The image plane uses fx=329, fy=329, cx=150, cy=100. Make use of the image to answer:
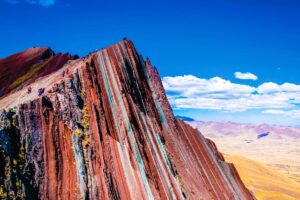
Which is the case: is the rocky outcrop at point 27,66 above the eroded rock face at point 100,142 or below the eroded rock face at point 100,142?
above

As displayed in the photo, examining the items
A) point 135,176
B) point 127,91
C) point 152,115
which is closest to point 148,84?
point 152,115

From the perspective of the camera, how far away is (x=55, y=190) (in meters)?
14.8

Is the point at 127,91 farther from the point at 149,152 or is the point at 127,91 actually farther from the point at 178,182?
the point at 178,182

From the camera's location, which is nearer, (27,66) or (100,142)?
(100,142)

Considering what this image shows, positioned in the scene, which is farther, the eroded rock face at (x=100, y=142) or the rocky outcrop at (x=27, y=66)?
the rocky outcrop at (x=27, y=66)

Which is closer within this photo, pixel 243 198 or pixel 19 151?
pixel 19 151

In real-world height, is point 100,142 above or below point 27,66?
below

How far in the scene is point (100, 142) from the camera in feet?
59.2

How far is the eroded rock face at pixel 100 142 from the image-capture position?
48.0 ft

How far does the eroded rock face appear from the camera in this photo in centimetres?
1464

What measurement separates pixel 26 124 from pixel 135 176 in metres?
6.54

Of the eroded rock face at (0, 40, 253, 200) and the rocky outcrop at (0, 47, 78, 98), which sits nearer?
the eroded rock face at (0, 40, 253, 200)

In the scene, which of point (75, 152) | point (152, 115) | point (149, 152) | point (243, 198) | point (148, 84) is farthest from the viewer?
point (243, 198)

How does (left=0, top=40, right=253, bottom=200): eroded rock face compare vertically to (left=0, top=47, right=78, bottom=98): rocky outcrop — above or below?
below
